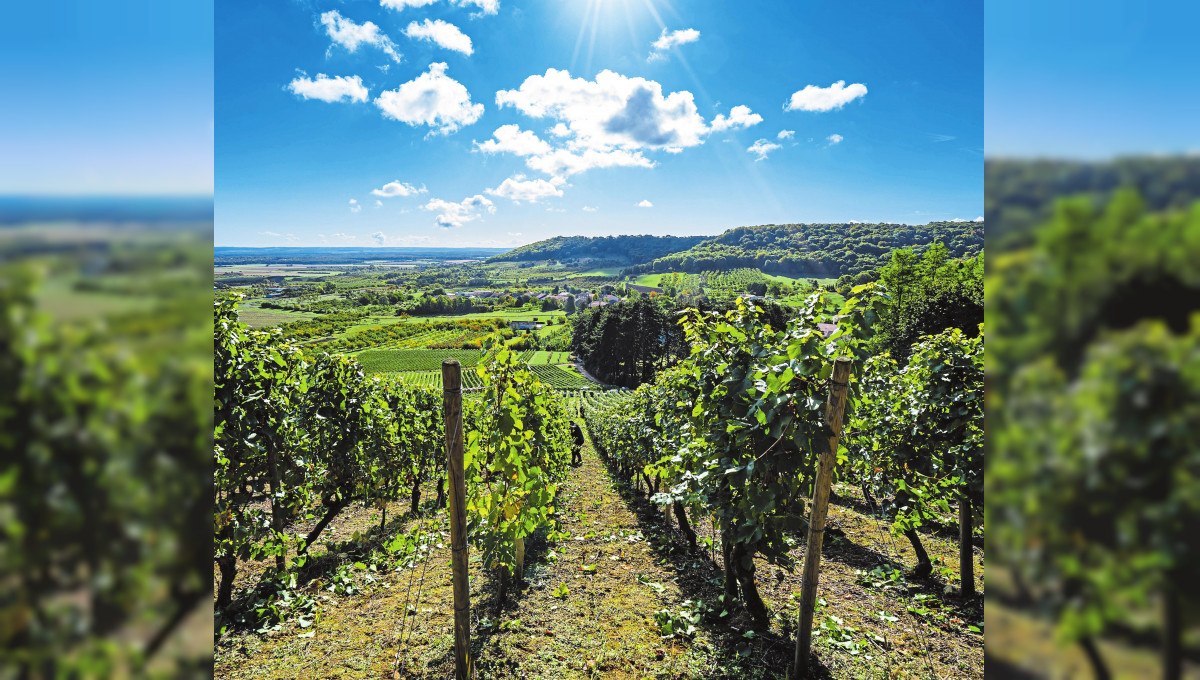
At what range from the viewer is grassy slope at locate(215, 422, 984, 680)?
13.0 feet

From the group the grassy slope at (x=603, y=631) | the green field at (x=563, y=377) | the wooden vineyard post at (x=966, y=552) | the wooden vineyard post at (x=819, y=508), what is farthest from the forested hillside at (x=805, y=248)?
the wooden vineyard post at (x=819, y=508)

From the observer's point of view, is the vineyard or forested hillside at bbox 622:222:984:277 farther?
forested hillside at bbox 622:222:984:277

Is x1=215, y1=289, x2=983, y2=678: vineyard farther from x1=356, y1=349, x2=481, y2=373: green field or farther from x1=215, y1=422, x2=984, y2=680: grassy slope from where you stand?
→ x1=356, y1=349, x2=481, y2=373: green field

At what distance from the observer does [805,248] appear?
111 metres

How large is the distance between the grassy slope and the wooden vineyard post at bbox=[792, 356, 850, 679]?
1.67ft

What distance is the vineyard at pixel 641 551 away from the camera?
13.1 feet

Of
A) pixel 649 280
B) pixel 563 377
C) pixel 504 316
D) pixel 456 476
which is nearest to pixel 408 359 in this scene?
pixel 563 377
